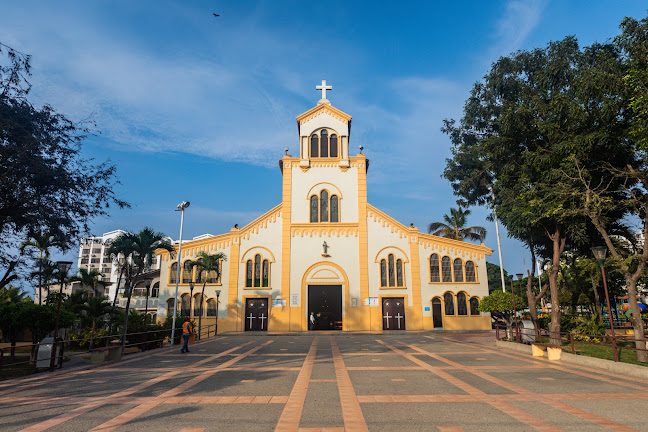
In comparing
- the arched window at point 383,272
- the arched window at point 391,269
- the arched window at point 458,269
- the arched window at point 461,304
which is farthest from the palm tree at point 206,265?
the arched window at point 461,304

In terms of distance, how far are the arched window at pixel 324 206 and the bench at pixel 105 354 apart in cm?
2118

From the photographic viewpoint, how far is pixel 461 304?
107ft

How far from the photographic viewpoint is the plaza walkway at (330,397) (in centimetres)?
657

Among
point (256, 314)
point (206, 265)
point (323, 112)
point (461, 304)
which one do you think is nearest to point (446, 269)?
point (461, 304)

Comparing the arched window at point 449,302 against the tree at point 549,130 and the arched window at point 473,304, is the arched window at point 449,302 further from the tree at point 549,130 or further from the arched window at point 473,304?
the tree at point 549,130

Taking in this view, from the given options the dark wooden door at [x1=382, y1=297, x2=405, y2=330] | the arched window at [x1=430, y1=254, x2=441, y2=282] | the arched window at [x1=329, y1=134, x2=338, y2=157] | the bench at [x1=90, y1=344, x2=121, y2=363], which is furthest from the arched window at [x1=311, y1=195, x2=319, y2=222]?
the bench at [x1=90, y1=344, x2=121, y2=363]

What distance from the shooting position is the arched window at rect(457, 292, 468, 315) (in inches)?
1283

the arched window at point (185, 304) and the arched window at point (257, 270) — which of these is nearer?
the arched window at point (185, 304)

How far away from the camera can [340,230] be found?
33.6m

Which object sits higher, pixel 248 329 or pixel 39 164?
pixel 39 164

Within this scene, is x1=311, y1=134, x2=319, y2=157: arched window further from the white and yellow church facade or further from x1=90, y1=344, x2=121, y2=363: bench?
x1=90, y1=344, x2=121, y2=363: bench

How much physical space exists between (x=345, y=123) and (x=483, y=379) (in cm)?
2907

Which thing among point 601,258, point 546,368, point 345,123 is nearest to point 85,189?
point 546,368

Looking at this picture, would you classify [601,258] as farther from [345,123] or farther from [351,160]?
[345,123]
